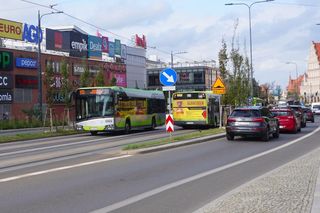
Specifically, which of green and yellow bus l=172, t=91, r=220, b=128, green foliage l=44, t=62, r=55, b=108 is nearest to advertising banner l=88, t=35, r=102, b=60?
green and yellow bus l=172, t=91, r=220, b=128

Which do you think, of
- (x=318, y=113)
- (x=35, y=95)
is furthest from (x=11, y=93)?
(x=318, y=113)

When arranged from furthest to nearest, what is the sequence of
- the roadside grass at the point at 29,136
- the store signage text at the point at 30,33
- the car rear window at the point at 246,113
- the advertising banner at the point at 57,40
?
the advertising banner at the point at 57,40, the store signage text at the point at 30,33, the roadside grass at the point at 29,136, the car rear window at the point at 246,113

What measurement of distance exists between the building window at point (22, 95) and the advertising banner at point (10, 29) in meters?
→ 7.13

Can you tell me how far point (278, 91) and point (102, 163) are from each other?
11521 centimetres

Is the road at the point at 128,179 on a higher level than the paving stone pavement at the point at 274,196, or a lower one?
lower

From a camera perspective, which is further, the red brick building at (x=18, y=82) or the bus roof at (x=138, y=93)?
the red brick building at (x=18, y=82)

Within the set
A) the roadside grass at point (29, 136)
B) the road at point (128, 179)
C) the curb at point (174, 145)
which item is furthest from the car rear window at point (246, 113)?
the roadside grass at point (29, 136)

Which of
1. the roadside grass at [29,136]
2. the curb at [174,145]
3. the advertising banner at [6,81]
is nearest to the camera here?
the curb at [174,145]

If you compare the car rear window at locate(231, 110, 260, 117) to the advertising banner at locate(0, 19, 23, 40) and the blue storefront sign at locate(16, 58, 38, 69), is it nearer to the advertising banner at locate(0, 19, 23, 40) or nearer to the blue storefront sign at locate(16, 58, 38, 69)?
the advertising banner at locate(0, 19, 23, 40)

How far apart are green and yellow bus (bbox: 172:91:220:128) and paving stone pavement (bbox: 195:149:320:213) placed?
2325cm

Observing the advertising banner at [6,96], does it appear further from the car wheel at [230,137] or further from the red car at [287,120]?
the car wheel at [230,137]

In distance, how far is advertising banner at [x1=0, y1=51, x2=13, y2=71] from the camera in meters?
62.9

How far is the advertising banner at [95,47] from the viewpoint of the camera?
80.8m

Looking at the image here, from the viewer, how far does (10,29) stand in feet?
205
